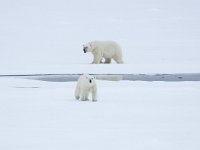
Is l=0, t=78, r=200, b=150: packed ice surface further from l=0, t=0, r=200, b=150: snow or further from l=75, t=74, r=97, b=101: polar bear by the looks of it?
l=75, t=74, r=97, b=101: polar bear

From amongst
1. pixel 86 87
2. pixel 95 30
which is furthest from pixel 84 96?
pixel 95 30

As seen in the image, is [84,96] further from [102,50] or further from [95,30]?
[95,30]

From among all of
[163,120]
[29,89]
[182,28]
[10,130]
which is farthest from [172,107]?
[182,28]

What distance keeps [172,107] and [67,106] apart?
1.43m

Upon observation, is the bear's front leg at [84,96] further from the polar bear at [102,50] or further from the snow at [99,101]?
the polar bear at [102,50]

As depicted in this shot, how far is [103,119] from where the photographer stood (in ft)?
20.3

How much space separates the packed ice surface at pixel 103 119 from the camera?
4.79m

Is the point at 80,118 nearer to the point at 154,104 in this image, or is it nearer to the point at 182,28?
the point at 154,104

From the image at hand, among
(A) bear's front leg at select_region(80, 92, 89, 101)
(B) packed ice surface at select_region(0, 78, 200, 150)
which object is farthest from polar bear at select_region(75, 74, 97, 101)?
(B) packed ice surface at select_region(0, 78, 200, 150)

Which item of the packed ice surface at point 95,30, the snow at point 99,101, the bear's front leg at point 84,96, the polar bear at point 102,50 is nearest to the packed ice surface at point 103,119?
the snow at point 99,101

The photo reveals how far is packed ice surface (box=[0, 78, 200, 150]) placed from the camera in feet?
15.7

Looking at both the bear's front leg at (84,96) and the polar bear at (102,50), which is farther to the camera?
the polar bear at (102,50)

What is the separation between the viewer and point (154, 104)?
7723mm

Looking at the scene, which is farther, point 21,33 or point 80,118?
point 21,33
